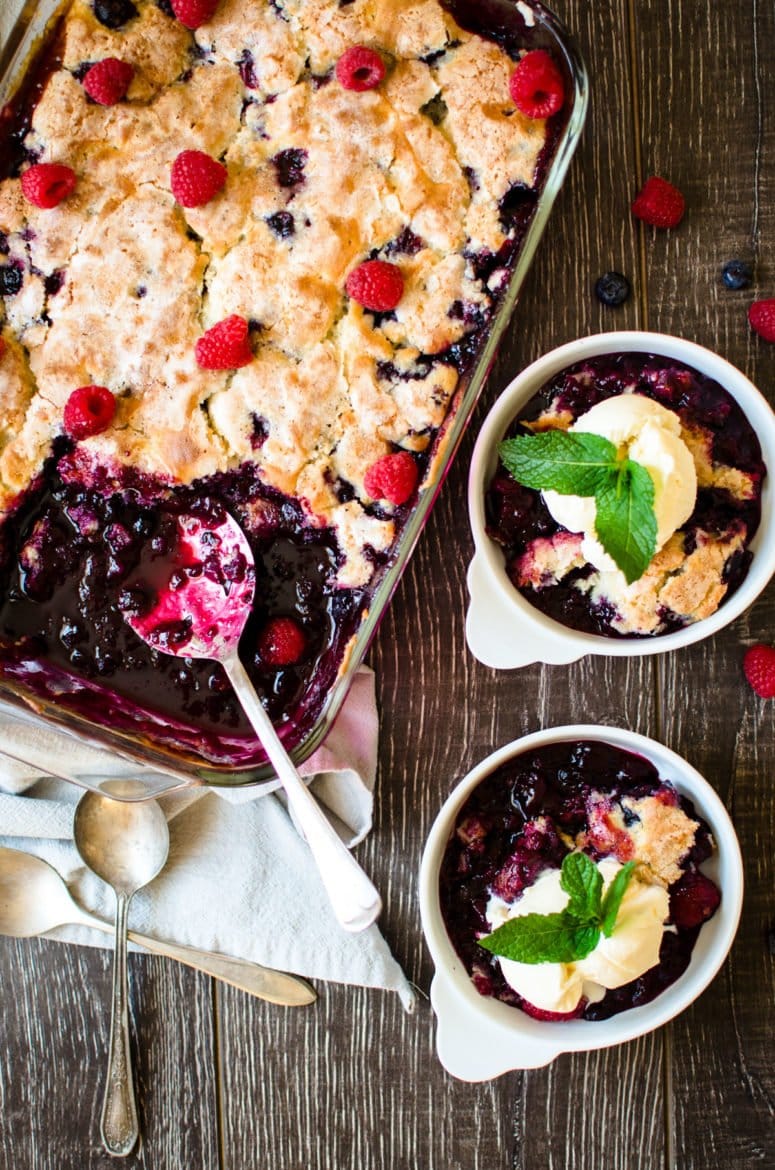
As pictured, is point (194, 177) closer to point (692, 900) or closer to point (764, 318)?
point (764, 318)

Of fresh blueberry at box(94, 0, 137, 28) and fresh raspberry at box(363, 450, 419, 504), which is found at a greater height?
fresh blueberry at box(94, 0, 137, 28)

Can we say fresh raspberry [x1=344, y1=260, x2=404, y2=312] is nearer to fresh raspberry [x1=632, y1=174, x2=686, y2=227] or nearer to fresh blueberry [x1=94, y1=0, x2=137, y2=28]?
fresh raspberry [x1=632, y1=174, x2=686, y2=227]

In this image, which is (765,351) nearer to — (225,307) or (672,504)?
(672,504)

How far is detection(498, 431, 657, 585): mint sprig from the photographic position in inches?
63.7

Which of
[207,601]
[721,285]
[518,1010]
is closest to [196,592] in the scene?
[207,601]

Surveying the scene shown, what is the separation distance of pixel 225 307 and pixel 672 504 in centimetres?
91

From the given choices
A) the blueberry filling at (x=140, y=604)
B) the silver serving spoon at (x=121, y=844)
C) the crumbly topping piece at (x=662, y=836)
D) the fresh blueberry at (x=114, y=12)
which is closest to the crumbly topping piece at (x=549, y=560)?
the blueberry filling at (x=140, y=604)

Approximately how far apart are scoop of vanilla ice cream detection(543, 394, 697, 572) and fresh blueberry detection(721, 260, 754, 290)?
0.42m

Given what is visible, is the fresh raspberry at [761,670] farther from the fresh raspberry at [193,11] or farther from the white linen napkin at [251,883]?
the fresh raspberry at [193,11]

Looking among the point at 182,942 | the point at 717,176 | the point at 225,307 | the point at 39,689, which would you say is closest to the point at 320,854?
the point at 182,942

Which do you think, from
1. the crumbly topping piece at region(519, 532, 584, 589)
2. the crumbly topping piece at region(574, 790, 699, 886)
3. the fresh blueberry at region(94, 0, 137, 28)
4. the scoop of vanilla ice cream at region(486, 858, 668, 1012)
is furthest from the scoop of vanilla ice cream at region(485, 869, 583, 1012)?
the fresh blueberry at region(94, 0, 137, 28)

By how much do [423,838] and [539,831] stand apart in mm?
331

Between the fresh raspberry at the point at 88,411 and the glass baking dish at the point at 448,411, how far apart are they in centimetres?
50

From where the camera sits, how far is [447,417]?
1.82 metres
